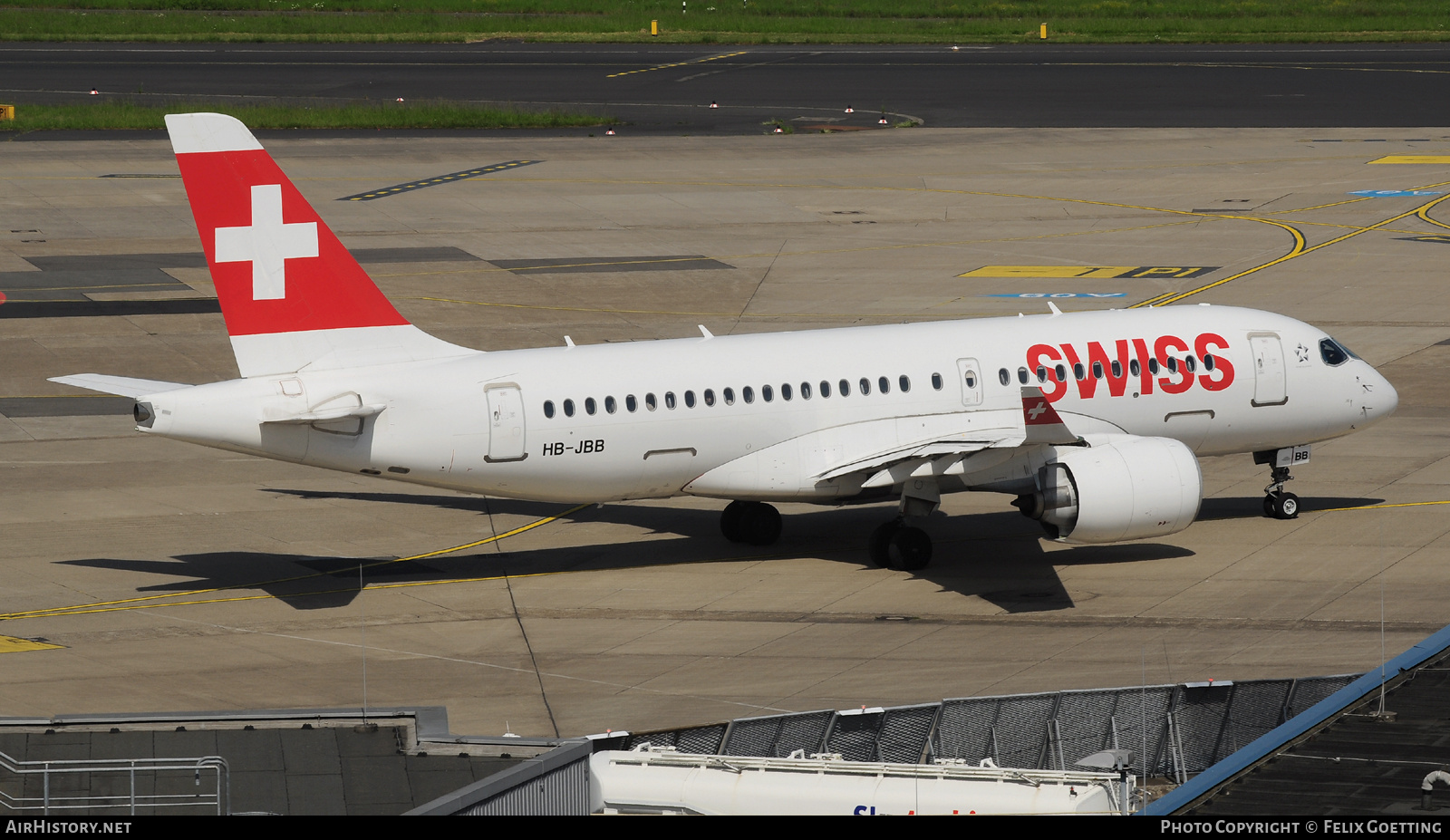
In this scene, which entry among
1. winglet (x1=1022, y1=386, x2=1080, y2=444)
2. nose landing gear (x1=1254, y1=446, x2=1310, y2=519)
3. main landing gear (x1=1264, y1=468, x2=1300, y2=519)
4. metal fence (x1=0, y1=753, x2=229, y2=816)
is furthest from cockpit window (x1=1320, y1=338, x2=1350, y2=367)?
metal fence (x1=0, y1=753, x2=229, y2=816)

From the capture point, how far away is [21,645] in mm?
32562

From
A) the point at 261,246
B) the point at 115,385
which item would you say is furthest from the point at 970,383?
the point at 115,385

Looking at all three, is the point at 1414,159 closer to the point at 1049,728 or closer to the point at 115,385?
the point at 115,385

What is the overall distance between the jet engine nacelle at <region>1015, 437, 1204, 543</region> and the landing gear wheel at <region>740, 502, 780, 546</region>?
640 centimetres

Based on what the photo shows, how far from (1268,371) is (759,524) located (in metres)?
11.4

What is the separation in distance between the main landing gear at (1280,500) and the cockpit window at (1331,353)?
256cm

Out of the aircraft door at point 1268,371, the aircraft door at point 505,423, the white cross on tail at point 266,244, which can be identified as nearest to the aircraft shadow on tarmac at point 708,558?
the aircraft door at point 1268,371

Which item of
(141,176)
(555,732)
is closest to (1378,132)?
(141,176)

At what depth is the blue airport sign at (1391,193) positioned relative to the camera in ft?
260

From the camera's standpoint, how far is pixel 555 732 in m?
28.5

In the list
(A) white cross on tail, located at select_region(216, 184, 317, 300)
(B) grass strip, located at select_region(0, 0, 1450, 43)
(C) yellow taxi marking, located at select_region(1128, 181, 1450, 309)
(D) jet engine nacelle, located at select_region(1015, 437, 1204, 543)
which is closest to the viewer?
(A) white cross on tail, located at select_region(216, 184, 317, 300)

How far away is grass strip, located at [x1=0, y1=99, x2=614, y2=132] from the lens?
92562 millimetres

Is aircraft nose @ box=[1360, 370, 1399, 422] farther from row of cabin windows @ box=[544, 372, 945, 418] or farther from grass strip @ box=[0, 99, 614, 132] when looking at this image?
grass strip @ box=[0, 99, 614, 132]

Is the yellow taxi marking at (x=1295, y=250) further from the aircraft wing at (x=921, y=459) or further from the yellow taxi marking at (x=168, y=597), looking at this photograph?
the yellow taxi marking at (x=168, y=597)
